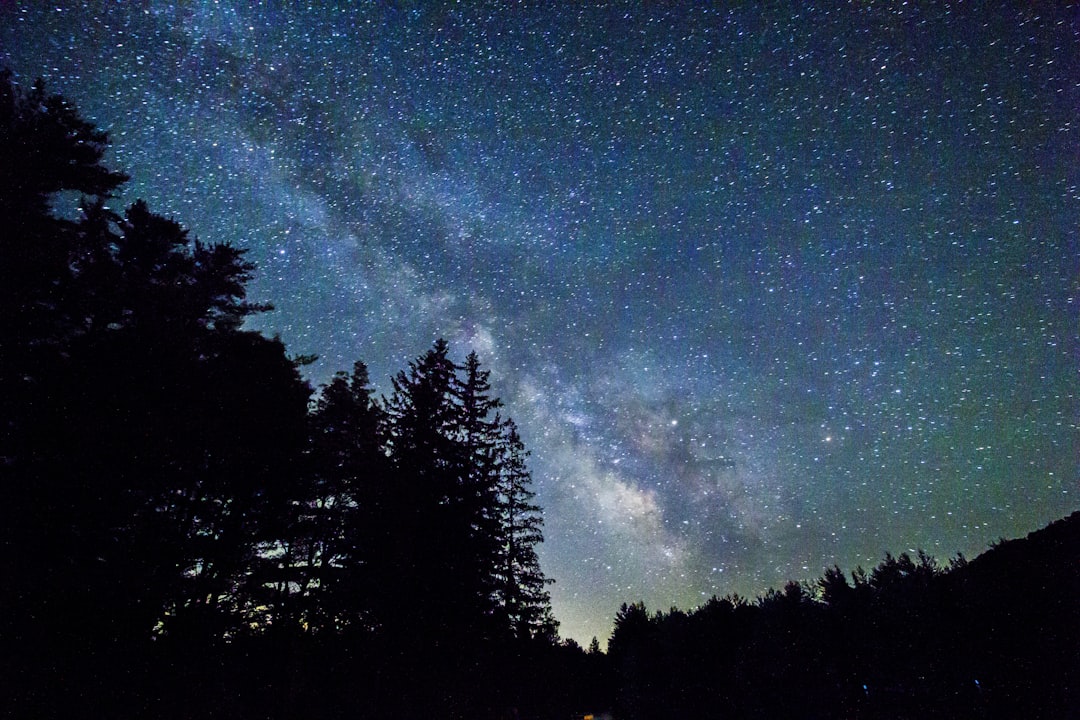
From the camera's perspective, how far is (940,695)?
22.3m

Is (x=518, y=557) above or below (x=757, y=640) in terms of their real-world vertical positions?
above

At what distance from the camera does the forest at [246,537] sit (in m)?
10.1

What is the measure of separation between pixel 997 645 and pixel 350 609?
27.6 metres

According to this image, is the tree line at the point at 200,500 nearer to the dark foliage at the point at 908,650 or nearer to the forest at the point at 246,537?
the forest at the point at 246,537

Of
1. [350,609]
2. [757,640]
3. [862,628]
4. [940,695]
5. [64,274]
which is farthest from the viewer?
[757,640]

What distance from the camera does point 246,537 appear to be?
16.2m

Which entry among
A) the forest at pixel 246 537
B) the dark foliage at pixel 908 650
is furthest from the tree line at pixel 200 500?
the dark foliage at pixel 908 650

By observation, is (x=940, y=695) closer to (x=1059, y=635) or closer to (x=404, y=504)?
(x=1059, y=635)

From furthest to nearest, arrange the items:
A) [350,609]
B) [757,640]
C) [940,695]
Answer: [757,640] < [940,695] < [350,609]

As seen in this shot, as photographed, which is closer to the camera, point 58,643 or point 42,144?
point 58,643

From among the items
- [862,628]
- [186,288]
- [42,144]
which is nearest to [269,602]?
[186,288]

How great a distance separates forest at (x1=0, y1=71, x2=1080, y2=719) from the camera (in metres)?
10.1

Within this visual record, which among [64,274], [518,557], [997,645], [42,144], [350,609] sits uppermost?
[42,144]

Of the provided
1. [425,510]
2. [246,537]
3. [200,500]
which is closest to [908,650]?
[425,510]
